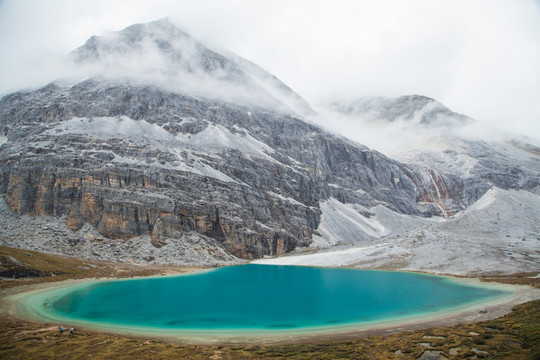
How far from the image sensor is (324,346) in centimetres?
3012

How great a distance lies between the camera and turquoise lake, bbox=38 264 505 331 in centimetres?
4162

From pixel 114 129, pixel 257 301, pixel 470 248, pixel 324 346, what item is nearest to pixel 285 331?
pixel 324 346

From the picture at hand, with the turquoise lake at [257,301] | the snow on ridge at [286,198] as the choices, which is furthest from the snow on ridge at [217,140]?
the turquoise lake at [257,301]

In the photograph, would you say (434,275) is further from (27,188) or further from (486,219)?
(27,188)

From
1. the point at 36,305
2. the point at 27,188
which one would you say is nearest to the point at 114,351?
the point at 36,305

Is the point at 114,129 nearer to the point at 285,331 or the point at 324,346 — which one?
the point at 285,331

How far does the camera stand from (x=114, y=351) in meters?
28.8

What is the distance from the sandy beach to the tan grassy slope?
7.32ft

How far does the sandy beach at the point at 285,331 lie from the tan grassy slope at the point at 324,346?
87.8 inches

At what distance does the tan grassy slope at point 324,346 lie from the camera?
26.8m

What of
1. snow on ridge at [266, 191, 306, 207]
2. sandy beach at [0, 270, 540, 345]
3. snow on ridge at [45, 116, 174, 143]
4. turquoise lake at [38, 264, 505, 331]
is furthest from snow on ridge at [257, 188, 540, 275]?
snow on ridge at [45, 116, 174, 143]

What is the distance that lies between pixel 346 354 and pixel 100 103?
18292cm

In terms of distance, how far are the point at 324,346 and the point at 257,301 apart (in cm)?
2571

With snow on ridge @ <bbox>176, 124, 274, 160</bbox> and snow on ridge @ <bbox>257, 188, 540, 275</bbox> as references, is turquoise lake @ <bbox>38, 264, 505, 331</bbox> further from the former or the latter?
snow on ridge @ <bbox>176, 124, 274, 160</bbox>
